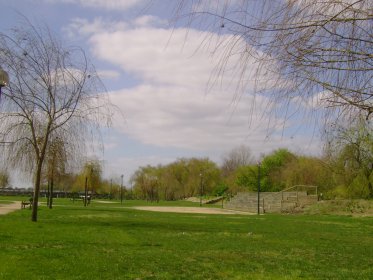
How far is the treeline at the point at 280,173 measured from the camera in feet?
66.6

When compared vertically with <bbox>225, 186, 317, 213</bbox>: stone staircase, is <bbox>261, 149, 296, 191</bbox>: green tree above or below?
above

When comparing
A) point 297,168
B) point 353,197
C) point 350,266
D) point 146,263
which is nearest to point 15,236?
point 146,263

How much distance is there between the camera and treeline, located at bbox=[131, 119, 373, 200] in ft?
66.6

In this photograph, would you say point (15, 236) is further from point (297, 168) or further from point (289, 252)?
point (297, 168)

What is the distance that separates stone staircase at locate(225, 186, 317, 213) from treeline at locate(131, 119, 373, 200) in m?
2.90

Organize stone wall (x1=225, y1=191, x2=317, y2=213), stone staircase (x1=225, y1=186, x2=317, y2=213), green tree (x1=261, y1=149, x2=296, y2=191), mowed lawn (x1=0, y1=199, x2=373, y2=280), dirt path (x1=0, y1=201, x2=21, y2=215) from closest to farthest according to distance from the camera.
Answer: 1. mowed lawn (x1=0, y1=199, x2=373, y2=280)
2. dirt path (x1=0, y1=201, x2=21, y2=215)
3. stone staircase (x1=225, y1=186, x2=317, y2=213)
4. stone wall (x1=225, y1=191, x2=317, y2=213)
5. green tree (x1=261, y1=149, x2=296, y2=191)

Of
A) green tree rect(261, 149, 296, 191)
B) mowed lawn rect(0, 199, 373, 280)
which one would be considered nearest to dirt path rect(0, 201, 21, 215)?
mowed lawn rect(0, 199, 373, 280)

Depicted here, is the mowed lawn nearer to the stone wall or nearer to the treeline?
the treeline

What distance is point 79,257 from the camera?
35.6 feet

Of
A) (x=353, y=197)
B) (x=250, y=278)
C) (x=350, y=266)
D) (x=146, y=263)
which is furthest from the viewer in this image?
(x=353, y=197)

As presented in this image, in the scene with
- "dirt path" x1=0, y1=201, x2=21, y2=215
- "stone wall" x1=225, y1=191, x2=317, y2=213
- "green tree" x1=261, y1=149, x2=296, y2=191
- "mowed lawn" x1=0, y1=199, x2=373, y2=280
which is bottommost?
"mowed lawn" x1=0, y1=199, x2=373, y2=280

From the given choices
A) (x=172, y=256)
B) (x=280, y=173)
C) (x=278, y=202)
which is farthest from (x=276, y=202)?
(x=172, y=256)

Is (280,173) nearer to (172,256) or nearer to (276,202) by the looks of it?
(276,202)

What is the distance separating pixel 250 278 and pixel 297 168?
5923 centimetres
